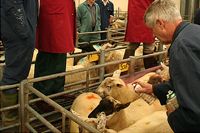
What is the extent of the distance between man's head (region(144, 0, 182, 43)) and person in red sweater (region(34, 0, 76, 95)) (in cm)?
130

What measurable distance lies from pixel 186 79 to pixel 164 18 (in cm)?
36

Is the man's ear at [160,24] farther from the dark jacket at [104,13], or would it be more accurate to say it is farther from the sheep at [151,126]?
the dark jacket at [104,13]

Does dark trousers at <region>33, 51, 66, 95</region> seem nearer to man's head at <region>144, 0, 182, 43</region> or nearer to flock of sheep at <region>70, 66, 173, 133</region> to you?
flock of sheep at <region>70, 66, 173, 133</region>

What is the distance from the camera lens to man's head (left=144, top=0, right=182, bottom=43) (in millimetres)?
1591

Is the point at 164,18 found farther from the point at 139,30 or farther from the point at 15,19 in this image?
the point at 139,30

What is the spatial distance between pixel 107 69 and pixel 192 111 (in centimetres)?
267

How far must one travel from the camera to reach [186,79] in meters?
1.39

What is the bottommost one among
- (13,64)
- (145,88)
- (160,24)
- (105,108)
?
(105,108)

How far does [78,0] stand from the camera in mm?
8219

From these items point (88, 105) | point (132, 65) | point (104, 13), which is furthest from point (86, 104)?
point (104, 13)

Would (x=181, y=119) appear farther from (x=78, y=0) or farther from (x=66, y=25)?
(x=78, y=0)

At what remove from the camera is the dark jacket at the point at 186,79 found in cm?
138

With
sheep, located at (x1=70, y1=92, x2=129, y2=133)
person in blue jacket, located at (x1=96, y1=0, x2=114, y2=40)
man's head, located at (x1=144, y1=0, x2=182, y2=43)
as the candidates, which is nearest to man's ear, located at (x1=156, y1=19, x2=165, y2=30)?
man's head, located at (x1=144, y1=0, x2=182, y2=43)

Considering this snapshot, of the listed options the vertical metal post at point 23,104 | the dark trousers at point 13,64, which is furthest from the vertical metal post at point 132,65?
the vertical metal post at point 23,104
